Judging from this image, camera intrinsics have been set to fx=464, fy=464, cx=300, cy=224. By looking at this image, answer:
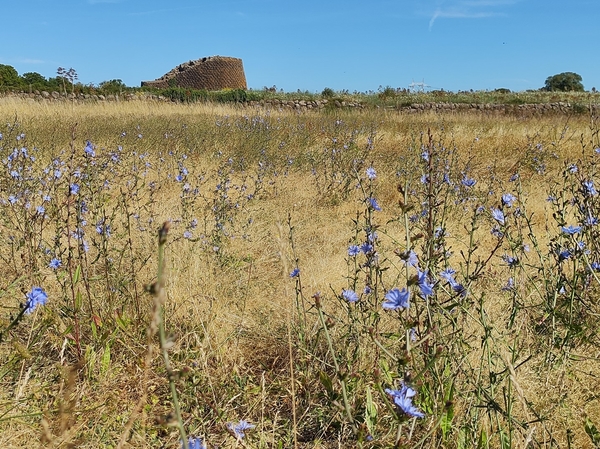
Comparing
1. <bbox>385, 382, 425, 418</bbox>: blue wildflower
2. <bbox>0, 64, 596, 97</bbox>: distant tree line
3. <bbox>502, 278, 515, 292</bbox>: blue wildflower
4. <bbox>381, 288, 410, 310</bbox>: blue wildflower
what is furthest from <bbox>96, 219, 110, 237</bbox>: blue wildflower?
<bbox>0, 64, 596, 97</bbox>: distant tree line

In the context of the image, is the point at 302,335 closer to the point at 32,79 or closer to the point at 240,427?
the point at 240,427

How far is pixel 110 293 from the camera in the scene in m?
2.46

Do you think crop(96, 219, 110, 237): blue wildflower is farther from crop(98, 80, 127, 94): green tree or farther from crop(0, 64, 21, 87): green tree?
crop(0, 64, 21, 87): green tree

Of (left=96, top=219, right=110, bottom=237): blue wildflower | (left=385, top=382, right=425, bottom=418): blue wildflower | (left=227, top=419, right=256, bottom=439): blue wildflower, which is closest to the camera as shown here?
(left=385, top=382, right=425, bottom=418): blue wildflower

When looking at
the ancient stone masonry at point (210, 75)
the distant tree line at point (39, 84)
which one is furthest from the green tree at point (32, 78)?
the ancient stone masonry at point (210, 75)

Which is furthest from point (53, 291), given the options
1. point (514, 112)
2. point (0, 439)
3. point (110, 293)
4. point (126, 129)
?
point (514, 112)

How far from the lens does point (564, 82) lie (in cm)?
3266

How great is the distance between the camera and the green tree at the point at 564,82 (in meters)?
31.8

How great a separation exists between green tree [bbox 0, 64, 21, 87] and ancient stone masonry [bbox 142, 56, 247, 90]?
6949 mm

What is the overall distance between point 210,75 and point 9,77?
30.6 ft

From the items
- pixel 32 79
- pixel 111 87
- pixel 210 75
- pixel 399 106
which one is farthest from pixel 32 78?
pixel 399 106

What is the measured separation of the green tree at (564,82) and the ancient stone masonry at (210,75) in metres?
21.3

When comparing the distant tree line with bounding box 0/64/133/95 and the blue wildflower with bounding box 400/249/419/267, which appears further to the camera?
the distant tree line with bounding box 0/64/133/95

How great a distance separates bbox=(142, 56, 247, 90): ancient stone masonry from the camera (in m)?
25.0
